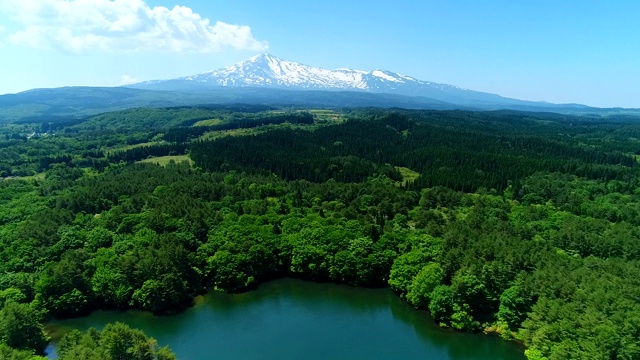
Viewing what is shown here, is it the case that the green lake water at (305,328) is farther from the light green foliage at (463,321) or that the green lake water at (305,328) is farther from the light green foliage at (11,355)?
the light green foliage at (11,355)

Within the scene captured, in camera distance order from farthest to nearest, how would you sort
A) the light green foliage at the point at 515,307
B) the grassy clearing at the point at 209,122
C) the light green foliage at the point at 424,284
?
the grassy clearing at the point at 209,122 < the light green foliage at the point at 424,284 < the light green foliage at the point at 515,307

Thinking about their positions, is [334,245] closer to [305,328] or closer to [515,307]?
[305,328]

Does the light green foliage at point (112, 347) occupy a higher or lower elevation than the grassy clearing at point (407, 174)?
lower

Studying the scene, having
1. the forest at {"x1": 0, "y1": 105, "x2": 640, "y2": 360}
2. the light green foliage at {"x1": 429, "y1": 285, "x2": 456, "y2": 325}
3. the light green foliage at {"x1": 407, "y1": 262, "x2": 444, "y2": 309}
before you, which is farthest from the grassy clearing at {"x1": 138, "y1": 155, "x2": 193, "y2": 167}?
the light green foliage at {"x1": 429, "y1": 285, "x2": 456, "y2": 325}

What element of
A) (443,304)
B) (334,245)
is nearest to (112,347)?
(334,245)

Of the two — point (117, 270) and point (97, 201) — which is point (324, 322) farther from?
point (97, 201)

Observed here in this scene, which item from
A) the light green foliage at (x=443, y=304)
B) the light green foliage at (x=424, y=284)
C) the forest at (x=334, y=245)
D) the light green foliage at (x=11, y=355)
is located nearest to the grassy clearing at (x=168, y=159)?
the forest at (x=334, y=245)
